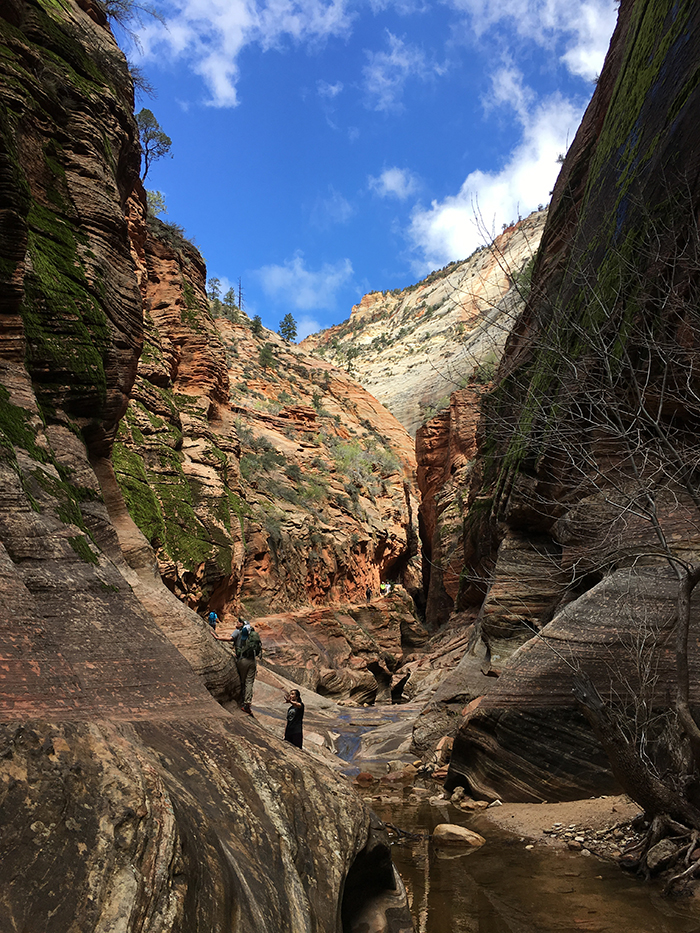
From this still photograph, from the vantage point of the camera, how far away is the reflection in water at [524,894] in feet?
17.9

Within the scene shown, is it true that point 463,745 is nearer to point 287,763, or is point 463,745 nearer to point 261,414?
point 287,763

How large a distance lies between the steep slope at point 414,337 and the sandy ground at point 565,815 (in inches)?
Result: 1688

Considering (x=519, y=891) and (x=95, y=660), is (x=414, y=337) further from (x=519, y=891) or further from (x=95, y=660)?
(x=95, y=660)

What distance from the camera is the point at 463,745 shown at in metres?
10.4

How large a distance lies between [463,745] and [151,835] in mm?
8616

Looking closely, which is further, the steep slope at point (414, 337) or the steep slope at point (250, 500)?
the steep slope at point (414, 337)

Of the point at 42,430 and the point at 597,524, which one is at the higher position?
the point at 42,430

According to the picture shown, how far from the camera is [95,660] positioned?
4465 mm

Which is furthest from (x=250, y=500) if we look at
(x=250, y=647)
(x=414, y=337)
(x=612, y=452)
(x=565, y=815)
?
(x=414, y=337)

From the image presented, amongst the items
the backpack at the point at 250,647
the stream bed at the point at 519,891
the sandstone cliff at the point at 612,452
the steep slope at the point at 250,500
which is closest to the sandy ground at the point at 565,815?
the stream bed at the point at 519,891

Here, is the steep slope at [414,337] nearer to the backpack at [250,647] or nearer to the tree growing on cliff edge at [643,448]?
the tree growing on cliff edge at [643,448]

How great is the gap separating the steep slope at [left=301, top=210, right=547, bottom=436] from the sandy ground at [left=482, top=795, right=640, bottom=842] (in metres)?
42.9

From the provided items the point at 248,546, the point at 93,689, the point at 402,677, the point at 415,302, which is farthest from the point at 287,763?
the point at 415,302

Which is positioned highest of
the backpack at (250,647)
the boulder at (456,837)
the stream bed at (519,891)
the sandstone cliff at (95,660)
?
the sandstone cliff at (95,660)
